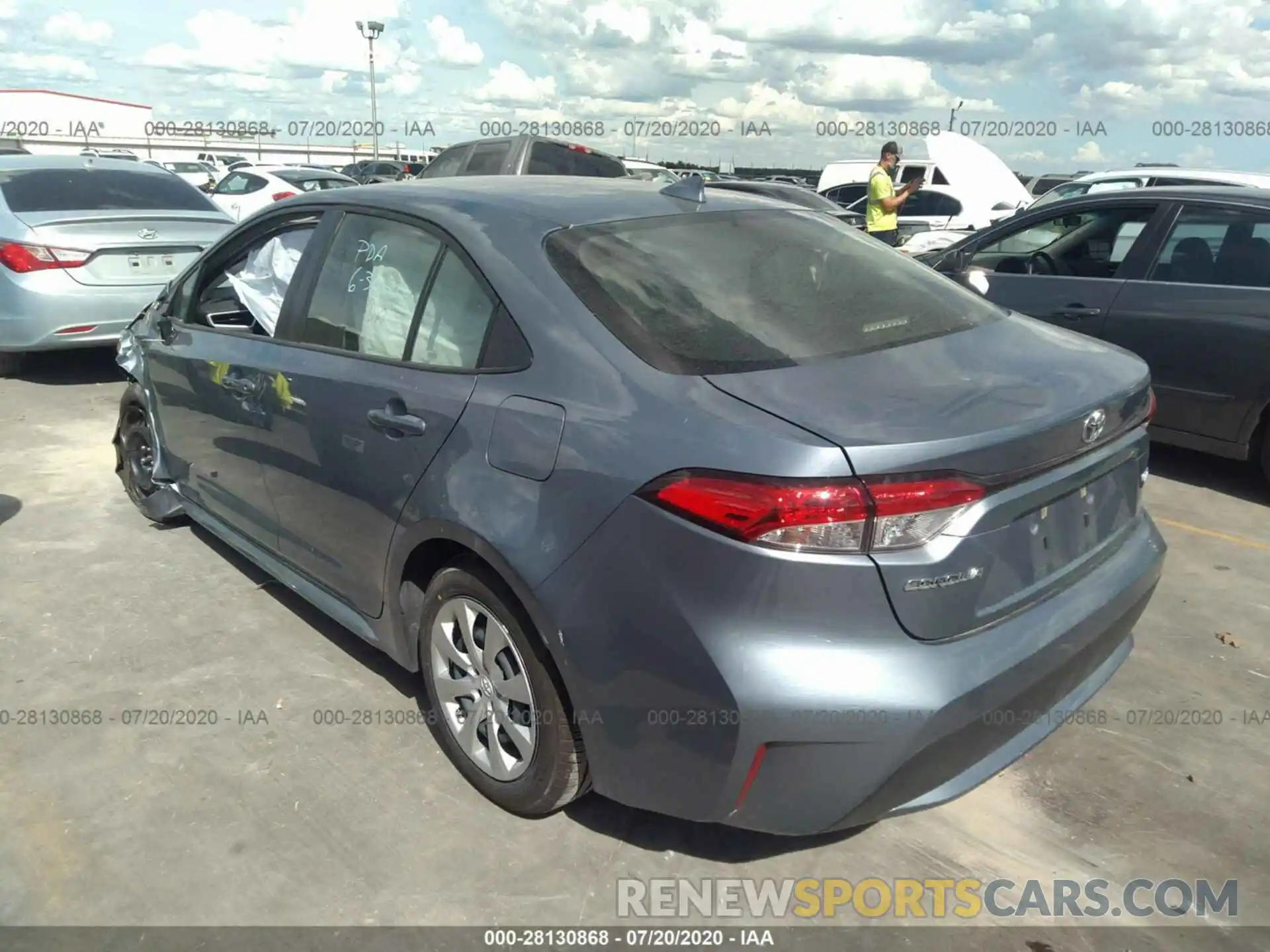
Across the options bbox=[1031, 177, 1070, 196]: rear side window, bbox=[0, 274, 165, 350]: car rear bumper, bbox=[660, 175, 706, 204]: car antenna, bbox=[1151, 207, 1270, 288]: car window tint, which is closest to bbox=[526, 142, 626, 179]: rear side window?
bbox=[0, 274, 165, 350]: car rear bumper

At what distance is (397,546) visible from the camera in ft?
9.42

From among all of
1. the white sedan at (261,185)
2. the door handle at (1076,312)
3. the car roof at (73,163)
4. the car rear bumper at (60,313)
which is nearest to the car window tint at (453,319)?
the door handle at (1076,312)

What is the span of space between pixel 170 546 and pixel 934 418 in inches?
151

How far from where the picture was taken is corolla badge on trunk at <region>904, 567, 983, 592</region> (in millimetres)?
2039

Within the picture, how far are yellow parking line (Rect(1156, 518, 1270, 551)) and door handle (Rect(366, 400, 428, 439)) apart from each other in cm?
377

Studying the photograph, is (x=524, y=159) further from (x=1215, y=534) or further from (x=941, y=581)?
(x=941, y=581)

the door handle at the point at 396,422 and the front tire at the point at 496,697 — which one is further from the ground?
the door handle at the point at 396,422

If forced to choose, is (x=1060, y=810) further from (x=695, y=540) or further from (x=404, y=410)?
(x=404, y=410)

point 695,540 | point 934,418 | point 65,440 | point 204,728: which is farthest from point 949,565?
point 65,440

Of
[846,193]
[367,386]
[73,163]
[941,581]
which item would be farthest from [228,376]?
[846,193]

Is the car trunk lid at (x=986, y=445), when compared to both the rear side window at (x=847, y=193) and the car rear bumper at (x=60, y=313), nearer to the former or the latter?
the car rear bumper at (x=60, y=313)

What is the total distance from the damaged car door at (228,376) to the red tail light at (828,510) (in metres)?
1.99

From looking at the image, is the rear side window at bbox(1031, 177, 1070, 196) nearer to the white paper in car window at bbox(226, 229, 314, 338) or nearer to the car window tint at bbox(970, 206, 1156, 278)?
the car window tint at bbox(970, 206, 1156, 278)

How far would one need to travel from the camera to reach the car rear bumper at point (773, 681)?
79.9 inches
